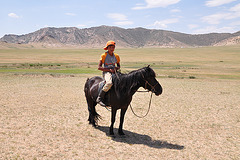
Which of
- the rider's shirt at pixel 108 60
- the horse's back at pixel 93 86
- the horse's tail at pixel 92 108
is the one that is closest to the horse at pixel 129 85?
the rider's shirt at pixel 108 60

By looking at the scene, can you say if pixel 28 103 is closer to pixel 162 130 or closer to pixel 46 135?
pixel 46 135

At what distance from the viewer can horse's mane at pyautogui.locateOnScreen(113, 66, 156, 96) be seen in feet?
23.2

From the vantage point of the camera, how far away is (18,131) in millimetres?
8047

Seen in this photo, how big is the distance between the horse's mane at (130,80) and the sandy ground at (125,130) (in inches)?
73.4

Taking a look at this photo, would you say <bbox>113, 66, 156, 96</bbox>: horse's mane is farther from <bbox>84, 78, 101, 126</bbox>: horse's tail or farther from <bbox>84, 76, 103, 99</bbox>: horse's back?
<bbox>84, 78, 101, 126</bbox>: horse's tail

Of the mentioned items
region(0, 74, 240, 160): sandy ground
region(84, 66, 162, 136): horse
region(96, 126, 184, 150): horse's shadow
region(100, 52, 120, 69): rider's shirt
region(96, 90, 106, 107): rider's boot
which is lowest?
region(96, 126, 184, 150): horse's shadow

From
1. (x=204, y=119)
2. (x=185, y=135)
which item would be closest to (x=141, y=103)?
(x=204, y=119)

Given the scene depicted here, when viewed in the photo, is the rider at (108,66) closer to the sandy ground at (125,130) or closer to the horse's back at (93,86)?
the horse's back at (93,86)

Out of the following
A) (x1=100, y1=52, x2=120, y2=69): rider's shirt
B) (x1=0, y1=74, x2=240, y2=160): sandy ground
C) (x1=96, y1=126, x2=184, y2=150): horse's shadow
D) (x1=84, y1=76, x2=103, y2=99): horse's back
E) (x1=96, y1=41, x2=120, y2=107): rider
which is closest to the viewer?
(x1=0, y1=74, x2=240, y2=160): sandy ground

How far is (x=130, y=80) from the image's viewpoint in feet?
23.7

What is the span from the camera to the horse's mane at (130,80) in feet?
23.2

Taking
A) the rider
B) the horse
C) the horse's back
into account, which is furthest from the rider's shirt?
the horse's back

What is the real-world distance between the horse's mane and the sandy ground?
187cm

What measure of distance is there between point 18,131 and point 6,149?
1.67 m
